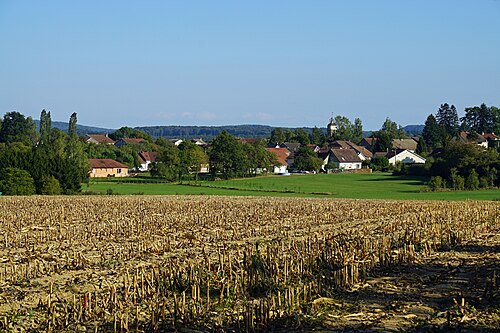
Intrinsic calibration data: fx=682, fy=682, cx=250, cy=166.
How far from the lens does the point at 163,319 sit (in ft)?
42.3

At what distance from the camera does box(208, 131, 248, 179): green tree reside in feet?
336

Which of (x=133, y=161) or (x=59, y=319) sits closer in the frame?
(x=59, y=319)

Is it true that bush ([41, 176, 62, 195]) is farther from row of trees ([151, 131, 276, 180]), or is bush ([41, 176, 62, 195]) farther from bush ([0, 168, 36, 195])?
row of trees ([151, 131, 276, 180])

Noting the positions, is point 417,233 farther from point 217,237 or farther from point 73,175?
point 73,175

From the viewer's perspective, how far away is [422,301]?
14.8 metres

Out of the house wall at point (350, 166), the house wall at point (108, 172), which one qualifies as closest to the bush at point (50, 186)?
the house wall at point (108, 172)

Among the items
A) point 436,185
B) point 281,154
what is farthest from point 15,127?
point 436,185

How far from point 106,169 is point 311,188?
44.9 meters

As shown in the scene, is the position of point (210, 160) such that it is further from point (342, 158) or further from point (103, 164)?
point (342, 158)

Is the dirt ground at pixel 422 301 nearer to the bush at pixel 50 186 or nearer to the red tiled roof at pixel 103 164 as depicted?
the bush at pixel 50 186

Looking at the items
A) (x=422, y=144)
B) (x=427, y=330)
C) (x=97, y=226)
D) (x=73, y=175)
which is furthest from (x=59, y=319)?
(x=422, y=144)

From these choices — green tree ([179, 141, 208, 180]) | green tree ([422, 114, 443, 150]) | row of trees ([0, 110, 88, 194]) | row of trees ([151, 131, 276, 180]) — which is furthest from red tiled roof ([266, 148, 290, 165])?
row of trees ([0, 110, 88, 194])

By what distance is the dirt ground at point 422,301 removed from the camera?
41.1 feet

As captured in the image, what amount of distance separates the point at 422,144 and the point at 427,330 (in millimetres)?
150553
